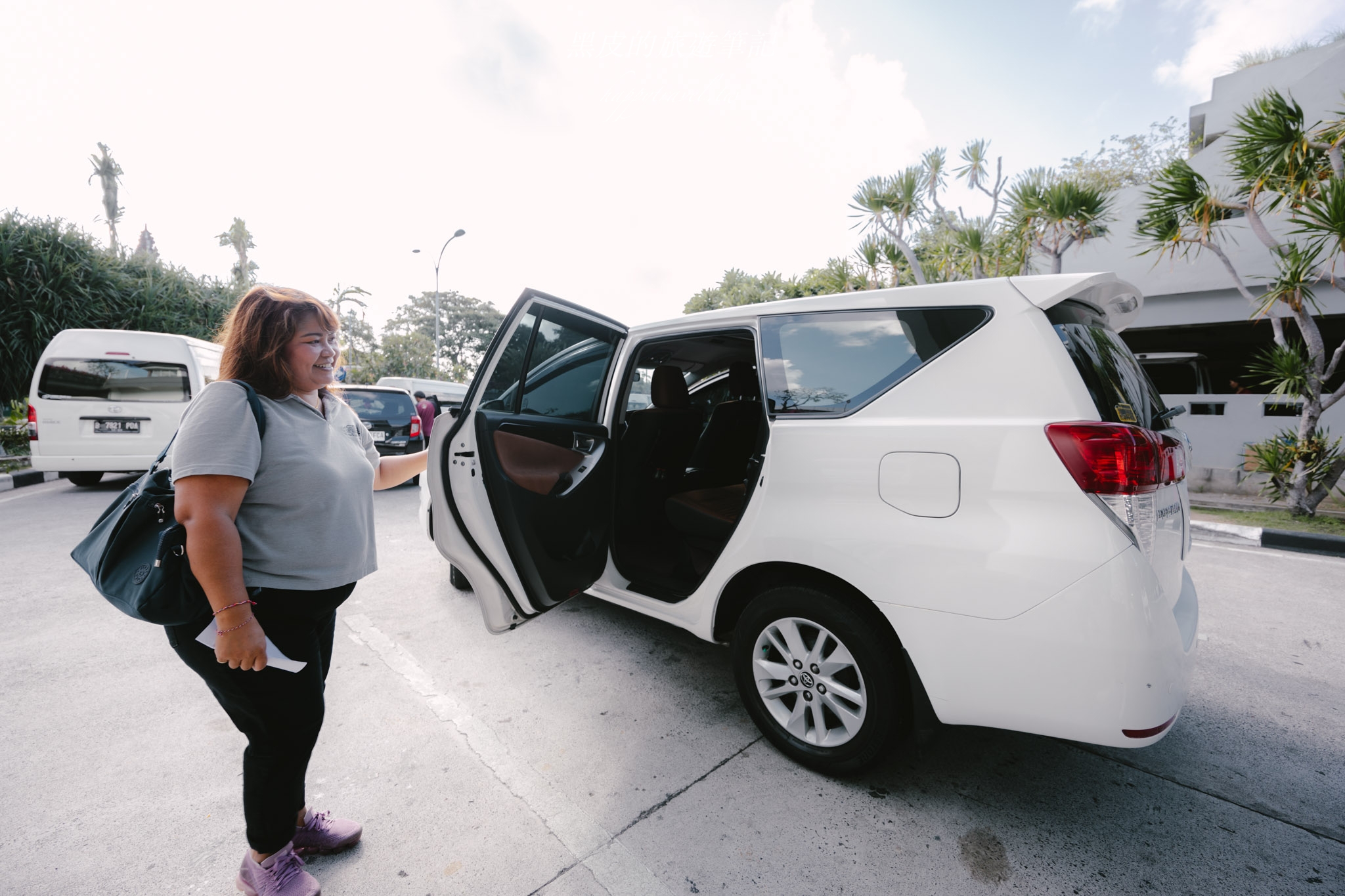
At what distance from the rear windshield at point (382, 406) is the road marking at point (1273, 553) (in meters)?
→ 9.04

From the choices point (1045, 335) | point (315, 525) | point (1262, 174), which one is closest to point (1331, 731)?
point (1045, 335)

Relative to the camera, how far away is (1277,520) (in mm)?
6121

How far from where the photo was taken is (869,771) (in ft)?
6.41

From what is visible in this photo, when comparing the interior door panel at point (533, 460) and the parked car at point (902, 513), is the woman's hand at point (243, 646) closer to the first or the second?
the parked car at point (902, 513)

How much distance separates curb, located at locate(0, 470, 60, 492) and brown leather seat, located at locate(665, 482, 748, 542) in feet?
28.3

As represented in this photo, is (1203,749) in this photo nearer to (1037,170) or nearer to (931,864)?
(931,864)

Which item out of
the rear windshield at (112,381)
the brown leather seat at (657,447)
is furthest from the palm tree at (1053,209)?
the rear windshield at (112,381)

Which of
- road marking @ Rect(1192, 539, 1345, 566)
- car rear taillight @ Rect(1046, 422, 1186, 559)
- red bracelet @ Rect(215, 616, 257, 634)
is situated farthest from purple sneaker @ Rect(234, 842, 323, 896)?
road marking @ Rect(1192, 539, 1345, 566)

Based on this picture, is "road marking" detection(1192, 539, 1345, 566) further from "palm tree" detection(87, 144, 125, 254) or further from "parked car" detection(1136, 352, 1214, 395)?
"palm tree" detection(87, 144, 125, 254)

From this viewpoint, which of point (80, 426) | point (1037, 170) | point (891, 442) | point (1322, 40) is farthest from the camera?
point (1322, 40)

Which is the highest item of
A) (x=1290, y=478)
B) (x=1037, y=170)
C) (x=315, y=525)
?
(x=1037, y=170)

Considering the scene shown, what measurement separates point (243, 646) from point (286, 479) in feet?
1.24

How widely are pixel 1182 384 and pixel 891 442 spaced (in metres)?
13.2

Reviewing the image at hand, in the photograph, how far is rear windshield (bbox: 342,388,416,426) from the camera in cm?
776
